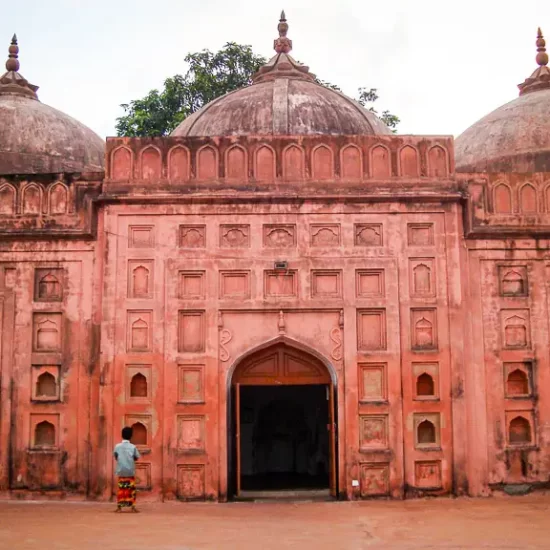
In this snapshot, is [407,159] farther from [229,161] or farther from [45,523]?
[45,523]

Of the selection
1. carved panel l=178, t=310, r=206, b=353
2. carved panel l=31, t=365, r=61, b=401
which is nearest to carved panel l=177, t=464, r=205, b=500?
carved panel l=178, t=310, r=206, b=353

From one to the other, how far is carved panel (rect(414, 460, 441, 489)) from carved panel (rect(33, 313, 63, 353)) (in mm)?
5027

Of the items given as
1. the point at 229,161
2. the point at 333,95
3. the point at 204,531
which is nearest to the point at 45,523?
the point at 204,531

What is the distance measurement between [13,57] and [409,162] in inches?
372

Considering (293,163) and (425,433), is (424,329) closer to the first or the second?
(425,433)

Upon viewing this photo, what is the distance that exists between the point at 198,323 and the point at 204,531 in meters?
3.35

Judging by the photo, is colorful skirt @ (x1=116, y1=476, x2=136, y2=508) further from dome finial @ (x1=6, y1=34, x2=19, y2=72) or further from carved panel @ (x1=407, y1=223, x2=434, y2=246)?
dome finial @ (x1=6, y1=34, x2=19, y2=72)

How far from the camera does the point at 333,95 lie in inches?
568

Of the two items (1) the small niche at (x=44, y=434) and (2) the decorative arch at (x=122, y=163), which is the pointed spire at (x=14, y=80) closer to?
(2) the decorative arch at (x=122, y=163)

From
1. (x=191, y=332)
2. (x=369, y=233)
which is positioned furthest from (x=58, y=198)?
(x=369, y=233)

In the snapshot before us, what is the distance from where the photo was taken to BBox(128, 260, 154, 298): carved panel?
35.8ft

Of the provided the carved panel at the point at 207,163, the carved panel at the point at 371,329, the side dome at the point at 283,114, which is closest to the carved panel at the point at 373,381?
the carved panel at the point at 371,329

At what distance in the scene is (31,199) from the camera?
11.3m

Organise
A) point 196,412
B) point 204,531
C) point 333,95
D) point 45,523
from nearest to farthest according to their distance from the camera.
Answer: point 204,531 < point 45,523 < point 196,412 < point 333,95
